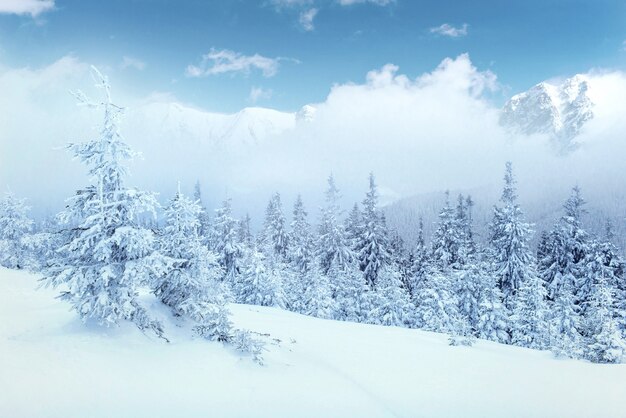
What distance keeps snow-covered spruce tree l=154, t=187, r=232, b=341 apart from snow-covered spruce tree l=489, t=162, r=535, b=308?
31.6 metres

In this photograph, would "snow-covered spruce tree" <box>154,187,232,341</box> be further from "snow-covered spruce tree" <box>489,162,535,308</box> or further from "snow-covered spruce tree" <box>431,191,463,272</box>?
"snow-covered spruce tree" <box>431,191,463,272</box>

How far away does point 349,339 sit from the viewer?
16984mm

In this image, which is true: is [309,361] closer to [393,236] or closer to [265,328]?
[265,328]

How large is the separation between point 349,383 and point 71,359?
7.54 meters

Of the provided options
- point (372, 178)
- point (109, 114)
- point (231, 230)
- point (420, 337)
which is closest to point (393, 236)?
point (372, 178)

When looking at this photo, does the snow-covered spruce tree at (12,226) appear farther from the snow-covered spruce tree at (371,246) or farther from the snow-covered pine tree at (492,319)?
the snow-covered pine tree at (492,319)

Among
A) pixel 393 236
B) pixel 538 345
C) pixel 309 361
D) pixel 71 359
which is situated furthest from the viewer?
pixel 393 236

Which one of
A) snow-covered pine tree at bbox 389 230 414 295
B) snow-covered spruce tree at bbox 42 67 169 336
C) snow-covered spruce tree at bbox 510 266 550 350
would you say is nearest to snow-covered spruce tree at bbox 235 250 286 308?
snow-covered pine tree at bbox 389 230 414 295

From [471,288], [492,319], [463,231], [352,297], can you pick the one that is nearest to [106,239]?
[352,297]

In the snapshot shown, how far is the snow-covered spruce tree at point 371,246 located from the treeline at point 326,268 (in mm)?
156

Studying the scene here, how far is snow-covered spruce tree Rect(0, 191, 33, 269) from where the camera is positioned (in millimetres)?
37594

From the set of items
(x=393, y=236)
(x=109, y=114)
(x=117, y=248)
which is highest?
(x=109, y=114)

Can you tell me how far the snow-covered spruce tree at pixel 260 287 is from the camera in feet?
122

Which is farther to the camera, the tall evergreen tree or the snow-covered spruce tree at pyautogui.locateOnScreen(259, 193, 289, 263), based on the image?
the snow-covered spruce tree at pyautogui.locateOnScreen(259, 193, 289, 263)
